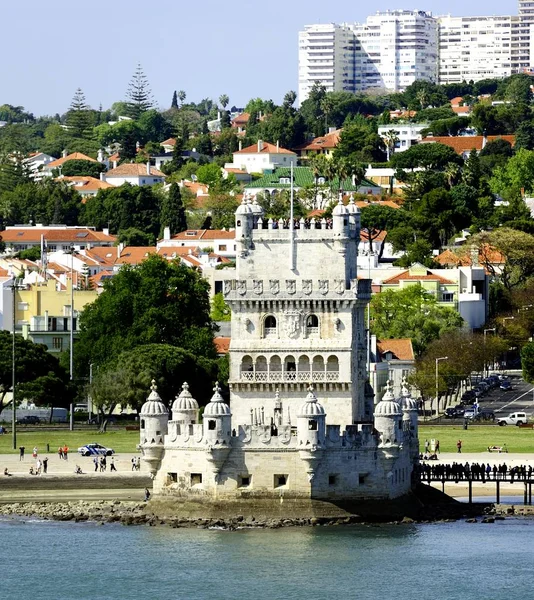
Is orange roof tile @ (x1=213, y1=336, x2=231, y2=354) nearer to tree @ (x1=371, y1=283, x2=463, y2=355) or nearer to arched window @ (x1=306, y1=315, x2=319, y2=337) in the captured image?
tree @ (x1=371, y1=283, x2=463, y2=355)

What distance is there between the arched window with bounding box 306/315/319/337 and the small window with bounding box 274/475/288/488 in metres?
7.73

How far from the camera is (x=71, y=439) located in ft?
469

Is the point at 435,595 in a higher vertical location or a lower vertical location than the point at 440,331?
lower

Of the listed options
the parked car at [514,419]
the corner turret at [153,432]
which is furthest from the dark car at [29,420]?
the corner turret at [153,432]

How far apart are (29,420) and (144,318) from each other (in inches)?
394

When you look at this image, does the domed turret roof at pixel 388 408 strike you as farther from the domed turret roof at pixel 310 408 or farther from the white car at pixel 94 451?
the white car at pixel 94 451

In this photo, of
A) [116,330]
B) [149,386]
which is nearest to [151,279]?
[116,330]

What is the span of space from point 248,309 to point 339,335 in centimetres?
390

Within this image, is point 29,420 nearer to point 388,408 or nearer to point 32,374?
point 32,374

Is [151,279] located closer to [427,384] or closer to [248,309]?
[427,384]

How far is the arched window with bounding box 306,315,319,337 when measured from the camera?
4208 inches

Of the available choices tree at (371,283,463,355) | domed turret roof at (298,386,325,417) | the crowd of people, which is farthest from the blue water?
tree at (371,283,463,355)

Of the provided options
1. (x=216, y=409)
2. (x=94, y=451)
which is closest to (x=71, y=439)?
(x=94, y=451)

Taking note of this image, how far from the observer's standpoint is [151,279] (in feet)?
528
